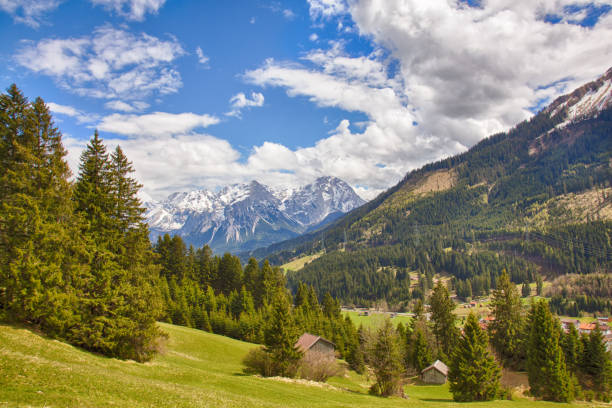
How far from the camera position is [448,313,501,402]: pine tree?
148ft

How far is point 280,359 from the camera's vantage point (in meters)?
47.0

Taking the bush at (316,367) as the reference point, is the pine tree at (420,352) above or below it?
below

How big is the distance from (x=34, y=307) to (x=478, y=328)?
50975mm

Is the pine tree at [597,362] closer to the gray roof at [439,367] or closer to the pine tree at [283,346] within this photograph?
the gray roof at [439,367]

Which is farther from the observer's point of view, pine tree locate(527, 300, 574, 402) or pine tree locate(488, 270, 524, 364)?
pine tree locate(488, 270, 524, 364)

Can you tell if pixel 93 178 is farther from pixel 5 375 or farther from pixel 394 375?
pixel 394 375

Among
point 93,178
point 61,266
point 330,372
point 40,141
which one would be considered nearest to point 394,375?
point 330,372

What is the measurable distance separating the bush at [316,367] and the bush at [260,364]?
4.58 meters

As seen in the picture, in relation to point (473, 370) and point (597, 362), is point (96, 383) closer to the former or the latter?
point (473, 370)

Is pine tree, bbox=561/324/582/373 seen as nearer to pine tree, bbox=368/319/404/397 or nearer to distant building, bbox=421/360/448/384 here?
distant building, bbox=421/360/448/384

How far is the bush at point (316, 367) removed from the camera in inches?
2002

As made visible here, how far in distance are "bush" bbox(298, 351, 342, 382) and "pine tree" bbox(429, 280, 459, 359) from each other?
2985 centimetres

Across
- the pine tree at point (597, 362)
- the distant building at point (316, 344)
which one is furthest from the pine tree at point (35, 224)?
the pine tree at point (597, 362)

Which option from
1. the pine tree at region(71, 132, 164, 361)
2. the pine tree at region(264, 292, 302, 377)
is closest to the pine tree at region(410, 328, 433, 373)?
the pine tree at region(264, 292, 302, 377)
